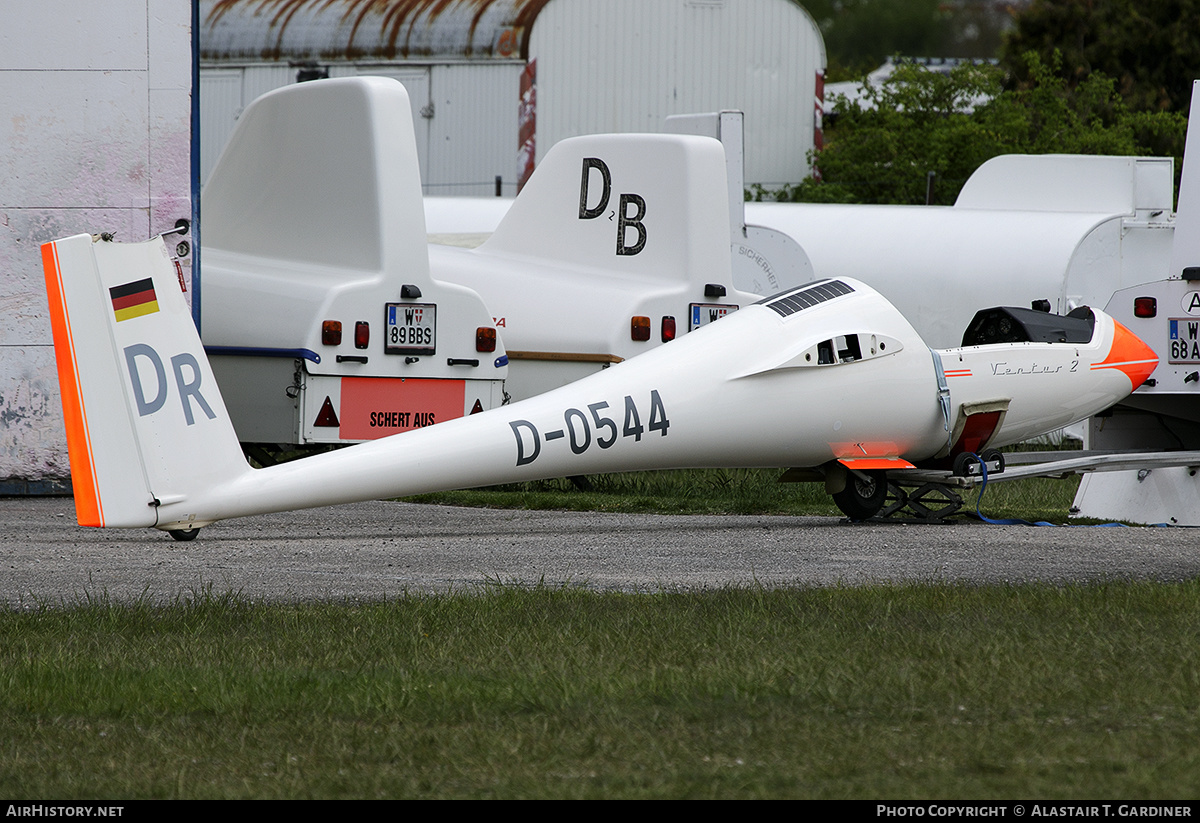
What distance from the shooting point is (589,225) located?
1398 centimetres

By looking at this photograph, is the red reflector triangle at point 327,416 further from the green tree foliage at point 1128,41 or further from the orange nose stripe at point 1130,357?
the green tree foliage at point 1128,41

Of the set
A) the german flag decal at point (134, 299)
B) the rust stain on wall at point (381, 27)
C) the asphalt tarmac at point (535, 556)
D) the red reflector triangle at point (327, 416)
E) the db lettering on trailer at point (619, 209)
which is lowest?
the asphalt tarmac at point (535, 556)

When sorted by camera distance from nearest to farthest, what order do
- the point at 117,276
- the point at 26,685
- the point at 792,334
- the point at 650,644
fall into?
the point at 26,685
the point at 650,644
the point at 117,276
the point at 792,334

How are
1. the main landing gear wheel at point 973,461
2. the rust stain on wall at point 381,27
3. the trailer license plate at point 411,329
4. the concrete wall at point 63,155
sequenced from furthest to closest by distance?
1. the rust stain on wall at point 381,27
2. the concrete wall at point 63,155
3. the trailer license plate at point 411,329
4. the main landing gear wheel at point 973,461

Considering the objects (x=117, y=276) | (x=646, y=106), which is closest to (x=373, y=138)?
(x=117, y=276)

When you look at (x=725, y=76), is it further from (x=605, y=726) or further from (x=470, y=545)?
(x=605, y=726)

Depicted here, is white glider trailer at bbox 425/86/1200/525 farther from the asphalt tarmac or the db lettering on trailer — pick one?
the asphalt tarmac

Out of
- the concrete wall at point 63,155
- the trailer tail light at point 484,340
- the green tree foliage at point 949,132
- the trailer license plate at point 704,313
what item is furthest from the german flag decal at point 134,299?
the green tree foliage at point 949,132

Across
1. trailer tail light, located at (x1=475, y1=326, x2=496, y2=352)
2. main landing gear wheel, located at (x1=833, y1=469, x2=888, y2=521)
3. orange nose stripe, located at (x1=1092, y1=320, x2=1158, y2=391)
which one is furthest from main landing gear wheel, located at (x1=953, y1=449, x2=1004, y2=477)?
trailer tail light, located at (x1=475, y1=326, x2=496, y2=352)

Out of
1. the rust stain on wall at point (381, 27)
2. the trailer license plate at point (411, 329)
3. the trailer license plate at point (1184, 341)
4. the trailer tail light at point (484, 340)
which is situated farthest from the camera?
the rust stain on wall at point (381, 27)

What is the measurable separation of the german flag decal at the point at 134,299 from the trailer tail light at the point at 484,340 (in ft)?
13.9

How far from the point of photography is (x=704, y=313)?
13.5 metres

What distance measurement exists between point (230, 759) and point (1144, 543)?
6.10 m

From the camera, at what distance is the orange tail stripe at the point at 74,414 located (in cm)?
773
